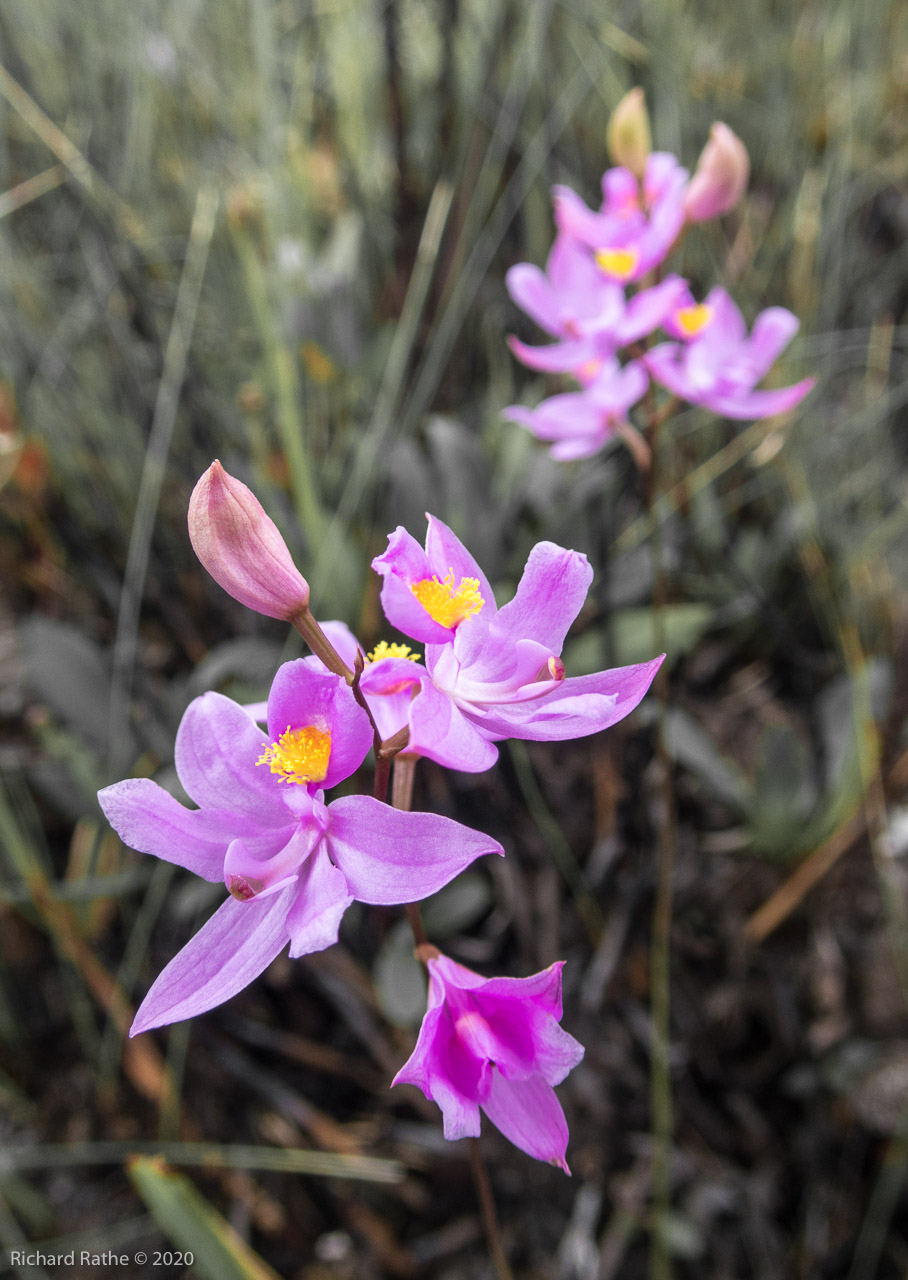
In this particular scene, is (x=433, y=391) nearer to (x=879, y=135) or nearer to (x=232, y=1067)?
(x=232, y=1067)

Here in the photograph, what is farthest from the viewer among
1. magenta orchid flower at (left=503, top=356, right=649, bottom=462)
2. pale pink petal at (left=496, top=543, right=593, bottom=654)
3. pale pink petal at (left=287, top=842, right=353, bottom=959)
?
magenta orchid flower at (left=503, top=356, right=649, bottom=462)

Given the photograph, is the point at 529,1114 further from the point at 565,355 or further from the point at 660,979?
the point at 565,355

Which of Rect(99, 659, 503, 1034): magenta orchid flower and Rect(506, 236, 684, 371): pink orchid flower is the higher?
Rect(506, 236, 684, 371): pink orchid flower

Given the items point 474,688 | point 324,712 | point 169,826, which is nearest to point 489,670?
point 474,688

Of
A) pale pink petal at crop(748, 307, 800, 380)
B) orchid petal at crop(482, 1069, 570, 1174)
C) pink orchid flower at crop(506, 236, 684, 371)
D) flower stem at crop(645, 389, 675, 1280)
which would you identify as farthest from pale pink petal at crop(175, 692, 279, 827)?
pale pink petal at crop(748, 307, 800, 380)

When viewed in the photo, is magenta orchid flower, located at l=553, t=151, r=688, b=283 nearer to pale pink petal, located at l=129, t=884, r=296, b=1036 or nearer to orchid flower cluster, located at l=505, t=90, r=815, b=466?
orchid flower cluster, located at l=505, t=90, r=815, b=466

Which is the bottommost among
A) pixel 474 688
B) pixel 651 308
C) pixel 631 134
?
pixel 474 688

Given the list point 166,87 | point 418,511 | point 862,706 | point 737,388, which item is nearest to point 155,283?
point 166,87

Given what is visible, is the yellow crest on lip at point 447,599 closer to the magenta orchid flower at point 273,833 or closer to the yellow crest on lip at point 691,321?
the magenta orchid flower at point 273,833
